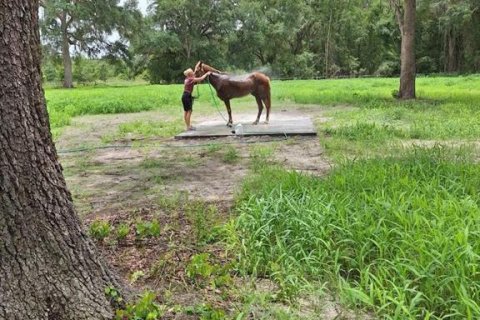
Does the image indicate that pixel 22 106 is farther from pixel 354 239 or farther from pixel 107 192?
pixel 107 192

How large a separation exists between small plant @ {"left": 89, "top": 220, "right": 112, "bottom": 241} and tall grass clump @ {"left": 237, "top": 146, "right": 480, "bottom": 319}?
0.95 metres

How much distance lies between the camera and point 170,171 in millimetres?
5625

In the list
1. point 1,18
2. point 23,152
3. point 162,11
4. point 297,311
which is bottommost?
point 297,311

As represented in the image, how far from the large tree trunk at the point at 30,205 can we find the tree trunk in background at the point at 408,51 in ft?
42.7

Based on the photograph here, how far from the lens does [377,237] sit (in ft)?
9.30

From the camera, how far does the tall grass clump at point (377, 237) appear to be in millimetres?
2299

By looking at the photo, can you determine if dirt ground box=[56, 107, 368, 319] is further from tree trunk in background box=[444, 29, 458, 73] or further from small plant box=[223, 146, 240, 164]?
tree trunk in background box=[444, 29, 458, 73]

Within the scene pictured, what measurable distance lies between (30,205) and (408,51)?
1332 cm

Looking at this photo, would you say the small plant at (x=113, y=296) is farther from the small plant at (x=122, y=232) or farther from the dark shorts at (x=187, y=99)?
the dark shorts at (x=187, y=99)

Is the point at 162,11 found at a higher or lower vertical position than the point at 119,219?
higher

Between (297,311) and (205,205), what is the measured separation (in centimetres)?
186

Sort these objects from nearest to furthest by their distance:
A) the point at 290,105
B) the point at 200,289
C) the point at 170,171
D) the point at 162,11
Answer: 1. the point at 200,289
2. the point at 170,171
3. the point at 290,105
4. the point at 162,11

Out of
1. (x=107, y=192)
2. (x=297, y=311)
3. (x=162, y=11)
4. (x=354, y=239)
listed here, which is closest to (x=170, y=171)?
(x=107, y=192)

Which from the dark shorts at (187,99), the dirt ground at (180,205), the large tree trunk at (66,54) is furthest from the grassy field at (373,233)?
the large tree trunk at (66,54)
